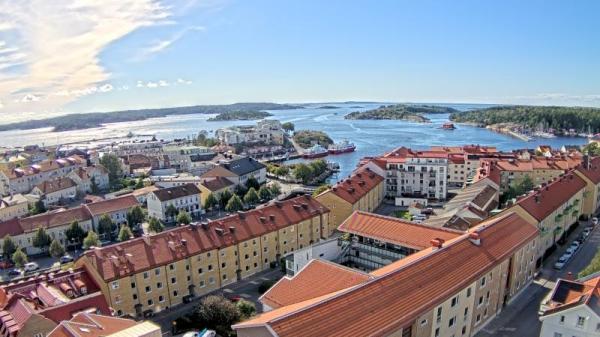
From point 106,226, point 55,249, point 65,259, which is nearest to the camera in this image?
point 55,249

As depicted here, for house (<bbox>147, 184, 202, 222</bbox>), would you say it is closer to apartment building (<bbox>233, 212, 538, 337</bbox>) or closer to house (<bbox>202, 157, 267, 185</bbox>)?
house (<bbox>202, 157, 267, 185</bbox>)

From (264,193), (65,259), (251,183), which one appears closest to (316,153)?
(251,183)

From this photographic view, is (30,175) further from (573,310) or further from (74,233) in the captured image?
(573,310)

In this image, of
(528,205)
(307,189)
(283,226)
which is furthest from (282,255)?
(307,189)

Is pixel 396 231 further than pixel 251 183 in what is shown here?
No

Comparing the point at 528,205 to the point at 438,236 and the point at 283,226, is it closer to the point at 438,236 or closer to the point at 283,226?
the point at 438,236

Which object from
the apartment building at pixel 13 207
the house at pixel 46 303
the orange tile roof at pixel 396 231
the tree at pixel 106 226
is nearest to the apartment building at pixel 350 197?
the orange tile roof at pixel 396 231

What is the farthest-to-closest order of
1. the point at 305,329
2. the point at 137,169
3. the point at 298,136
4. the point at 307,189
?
the point at 298,136, the point at 137,169, the point at 307,189, the point at 305,329
